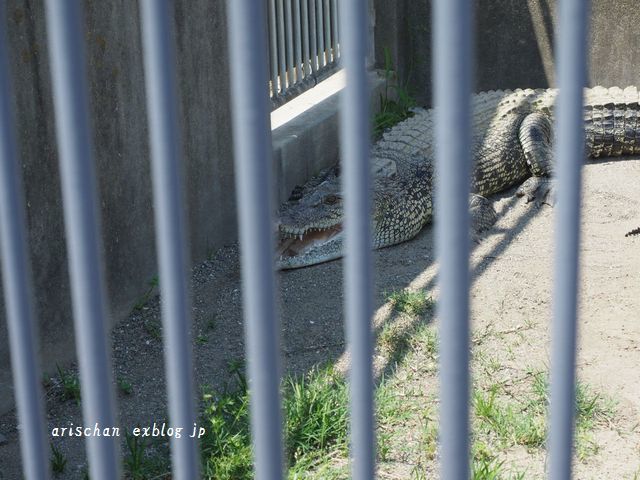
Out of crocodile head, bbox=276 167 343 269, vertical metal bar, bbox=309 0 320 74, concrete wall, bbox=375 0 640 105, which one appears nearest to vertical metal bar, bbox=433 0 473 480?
crocodile head, bbox=276 167 343 269

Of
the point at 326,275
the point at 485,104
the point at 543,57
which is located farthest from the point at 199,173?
the point at 543,57

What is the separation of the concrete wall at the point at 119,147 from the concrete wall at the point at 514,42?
9.63 ft

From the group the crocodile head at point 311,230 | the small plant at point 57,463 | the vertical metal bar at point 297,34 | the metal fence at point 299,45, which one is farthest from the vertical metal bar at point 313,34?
the small plant at point 57,463

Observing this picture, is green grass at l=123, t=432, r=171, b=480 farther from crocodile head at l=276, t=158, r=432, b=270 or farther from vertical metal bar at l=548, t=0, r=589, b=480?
vertical metal bar at l=548, t=0, r=589, b=480

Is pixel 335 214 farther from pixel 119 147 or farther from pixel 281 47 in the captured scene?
pixel 119 147

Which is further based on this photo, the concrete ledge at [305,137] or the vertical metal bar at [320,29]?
the vertical metal bar at [320,29]

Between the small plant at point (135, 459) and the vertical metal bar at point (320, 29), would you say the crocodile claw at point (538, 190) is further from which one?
the small plant at point (135, 459)

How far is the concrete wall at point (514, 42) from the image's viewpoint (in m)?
7.74

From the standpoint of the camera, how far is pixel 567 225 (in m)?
0.87

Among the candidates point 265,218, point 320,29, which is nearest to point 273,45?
point 320,29

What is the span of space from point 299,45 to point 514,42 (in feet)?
7.26

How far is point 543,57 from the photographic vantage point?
316 inches

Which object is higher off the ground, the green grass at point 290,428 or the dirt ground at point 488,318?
the green grass at point 290,428

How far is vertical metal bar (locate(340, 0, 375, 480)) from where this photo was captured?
2.81ft
